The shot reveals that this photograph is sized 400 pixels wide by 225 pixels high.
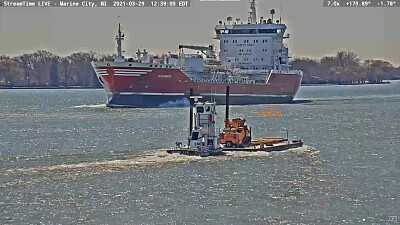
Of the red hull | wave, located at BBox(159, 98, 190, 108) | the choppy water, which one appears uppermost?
the red hull

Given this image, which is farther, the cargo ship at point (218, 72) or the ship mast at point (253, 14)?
the ship mast at point (253, 14)

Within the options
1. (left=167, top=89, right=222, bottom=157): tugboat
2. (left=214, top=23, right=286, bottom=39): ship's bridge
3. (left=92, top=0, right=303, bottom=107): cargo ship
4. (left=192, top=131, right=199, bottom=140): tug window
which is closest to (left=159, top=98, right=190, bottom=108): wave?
(left=92, top=0, right=303, bottom=107): cargo ship

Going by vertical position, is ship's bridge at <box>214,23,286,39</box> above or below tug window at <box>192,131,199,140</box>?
above

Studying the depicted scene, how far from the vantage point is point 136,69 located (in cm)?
8481

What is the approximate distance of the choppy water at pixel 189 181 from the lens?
2744 cm

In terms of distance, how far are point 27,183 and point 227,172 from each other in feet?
29.4

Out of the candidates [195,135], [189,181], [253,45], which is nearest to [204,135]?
[195,135]

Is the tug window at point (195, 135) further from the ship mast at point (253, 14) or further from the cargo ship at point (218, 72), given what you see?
the ship mast at point (253, 14)

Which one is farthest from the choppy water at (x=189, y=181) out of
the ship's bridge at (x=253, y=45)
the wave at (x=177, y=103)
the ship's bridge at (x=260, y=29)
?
the ship's bridge at (x=260, y=29)

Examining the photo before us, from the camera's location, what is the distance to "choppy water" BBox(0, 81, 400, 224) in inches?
1080

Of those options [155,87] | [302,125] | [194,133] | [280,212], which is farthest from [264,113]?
[280,212]

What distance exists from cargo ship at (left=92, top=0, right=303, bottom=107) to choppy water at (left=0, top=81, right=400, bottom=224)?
91.5 ft

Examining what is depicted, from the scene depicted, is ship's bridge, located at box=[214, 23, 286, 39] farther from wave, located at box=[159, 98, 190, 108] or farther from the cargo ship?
wave, located at box=[159, 98, 190, 108]

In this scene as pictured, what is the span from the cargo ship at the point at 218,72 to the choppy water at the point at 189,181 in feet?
91.5
